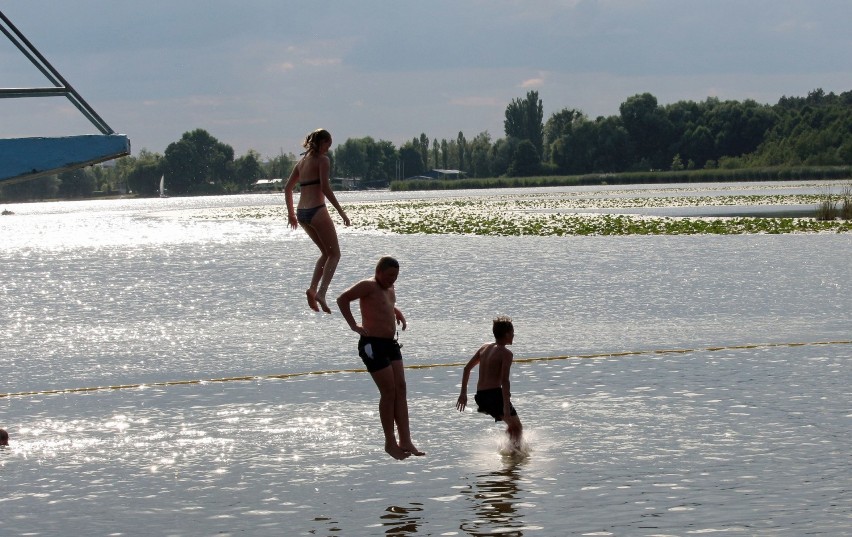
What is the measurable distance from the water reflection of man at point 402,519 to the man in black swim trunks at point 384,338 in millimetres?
922

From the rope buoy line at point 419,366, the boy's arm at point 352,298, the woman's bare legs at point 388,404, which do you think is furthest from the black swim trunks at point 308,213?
the rope buoy line at point 419,366

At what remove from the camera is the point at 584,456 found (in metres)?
12.6

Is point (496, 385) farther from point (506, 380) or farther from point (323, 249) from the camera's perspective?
point (323, 249)

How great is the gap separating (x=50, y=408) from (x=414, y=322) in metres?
9.94

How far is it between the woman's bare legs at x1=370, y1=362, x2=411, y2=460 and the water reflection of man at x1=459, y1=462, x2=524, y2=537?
2.57 feet

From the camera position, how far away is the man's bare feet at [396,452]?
1174cm

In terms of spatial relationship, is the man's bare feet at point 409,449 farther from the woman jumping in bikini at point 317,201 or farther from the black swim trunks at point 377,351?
the woman jumping in bikini at point 317,201

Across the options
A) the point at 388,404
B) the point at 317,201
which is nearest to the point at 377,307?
the point at 388,404

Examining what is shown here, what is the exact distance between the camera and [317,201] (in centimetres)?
1239

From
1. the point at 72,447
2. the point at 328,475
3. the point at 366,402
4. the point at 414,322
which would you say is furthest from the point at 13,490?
the point at 414,322

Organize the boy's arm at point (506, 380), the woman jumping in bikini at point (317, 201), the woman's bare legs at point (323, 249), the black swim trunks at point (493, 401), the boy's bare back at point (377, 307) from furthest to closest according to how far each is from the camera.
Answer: the black swim trunks at point (493, 401)
the woman's bare legs at point (323, 249)
the boy's arm at point (506, 380)
the woman jumping in bikini at point (317, 201)
the boy's bare back at point (377, 307)

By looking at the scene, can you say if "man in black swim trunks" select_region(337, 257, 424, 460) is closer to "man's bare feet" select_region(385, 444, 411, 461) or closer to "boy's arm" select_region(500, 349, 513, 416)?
"man's bare feet" select_region(385, 444, 411, 461)

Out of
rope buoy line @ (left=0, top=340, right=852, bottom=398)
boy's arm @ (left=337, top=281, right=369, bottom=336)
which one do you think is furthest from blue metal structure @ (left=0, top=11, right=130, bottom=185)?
rope buoy line @ (left=0, top=340, right=852, bottom=398)

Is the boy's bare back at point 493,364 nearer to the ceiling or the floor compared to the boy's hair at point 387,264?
nearer to the floor
